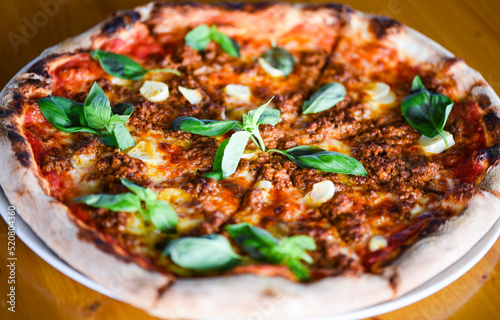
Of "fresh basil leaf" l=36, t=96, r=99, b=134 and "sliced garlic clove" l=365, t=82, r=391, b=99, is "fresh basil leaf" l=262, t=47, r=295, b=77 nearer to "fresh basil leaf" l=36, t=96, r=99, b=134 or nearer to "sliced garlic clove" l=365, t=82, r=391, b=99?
"sliced garlic clove" l=365, t=82, r=391, b=99

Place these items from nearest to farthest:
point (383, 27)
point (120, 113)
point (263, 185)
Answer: point (263, 185) → point (120, 113) → point (383, 27)

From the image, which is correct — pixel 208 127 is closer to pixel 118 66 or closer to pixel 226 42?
pixel 118 66

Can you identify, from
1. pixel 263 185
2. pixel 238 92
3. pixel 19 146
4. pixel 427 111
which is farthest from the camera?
pixel 238 92

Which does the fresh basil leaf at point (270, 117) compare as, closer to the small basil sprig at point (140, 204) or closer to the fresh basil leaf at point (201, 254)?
the small basil sprig at point (140, 204)

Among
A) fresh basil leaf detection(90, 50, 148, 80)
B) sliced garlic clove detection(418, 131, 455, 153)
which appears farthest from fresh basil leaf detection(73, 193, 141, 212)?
sliced garlic clove detection(418, 131, 455, 153)

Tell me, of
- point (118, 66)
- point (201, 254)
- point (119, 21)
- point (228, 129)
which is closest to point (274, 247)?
point (201, 254)

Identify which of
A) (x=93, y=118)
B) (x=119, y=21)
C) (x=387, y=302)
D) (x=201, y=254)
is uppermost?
(x=119, y=21)

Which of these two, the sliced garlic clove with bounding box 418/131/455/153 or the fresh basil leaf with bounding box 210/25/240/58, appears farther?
the fresh basil leaf with bounding box 210/25/240/58
